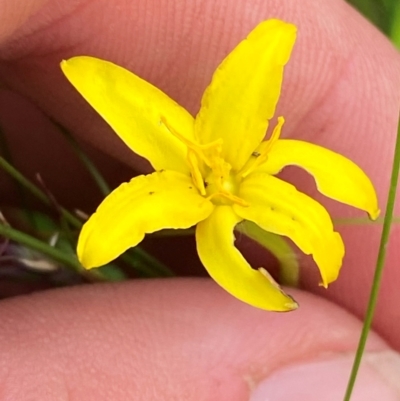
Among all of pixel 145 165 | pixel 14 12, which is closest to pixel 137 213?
pixel 14 12

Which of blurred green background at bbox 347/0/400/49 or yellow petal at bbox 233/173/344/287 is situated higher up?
blurred green background at bbox 347/0/400/49

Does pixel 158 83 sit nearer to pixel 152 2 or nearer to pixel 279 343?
pixel 152 2

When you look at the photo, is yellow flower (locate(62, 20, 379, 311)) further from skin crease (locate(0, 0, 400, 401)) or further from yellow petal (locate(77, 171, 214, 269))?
skin crease (locate(0, 0, 400, 401))

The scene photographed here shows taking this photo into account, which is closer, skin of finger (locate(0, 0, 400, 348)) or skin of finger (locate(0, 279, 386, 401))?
skin of finger (locate(0, 279, 386, 401))

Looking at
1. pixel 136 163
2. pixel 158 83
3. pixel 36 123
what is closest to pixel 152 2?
pixel 158 83

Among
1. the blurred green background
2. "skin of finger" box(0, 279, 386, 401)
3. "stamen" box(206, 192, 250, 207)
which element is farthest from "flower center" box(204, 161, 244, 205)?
the blurred green background

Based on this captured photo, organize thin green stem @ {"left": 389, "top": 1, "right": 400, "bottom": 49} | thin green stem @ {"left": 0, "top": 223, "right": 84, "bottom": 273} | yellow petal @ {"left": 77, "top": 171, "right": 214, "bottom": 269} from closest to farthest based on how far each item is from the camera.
Answer: yellow petal @ {"left": 77, "top": 171, "right": 214, "bottom": 269} < thin green stem @ {"left": 0, "top": 223, "right": 84, "bottom": 273} < thin green stem @ {"left": 389, "top": 1, "right": 400, "bottom": 49}

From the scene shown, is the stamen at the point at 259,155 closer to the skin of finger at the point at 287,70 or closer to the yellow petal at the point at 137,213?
the yellow petal at the point at 137,213

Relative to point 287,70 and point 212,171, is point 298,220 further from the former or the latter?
point 287,70
